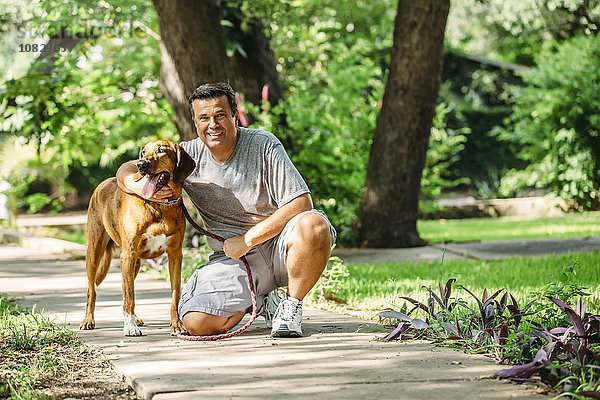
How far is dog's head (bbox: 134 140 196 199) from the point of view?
13.8 ft

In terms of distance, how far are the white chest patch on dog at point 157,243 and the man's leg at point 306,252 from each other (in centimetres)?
77

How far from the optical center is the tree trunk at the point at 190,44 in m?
7.72

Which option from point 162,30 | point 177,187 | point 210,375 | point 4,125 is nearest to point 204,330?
point 177,187

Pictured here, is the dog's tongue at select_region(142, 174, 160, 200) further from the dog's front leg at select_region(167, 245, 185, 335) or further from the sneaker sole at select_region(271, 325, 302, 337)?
the sneaker sole at select_region(271, 325, 302, 337)

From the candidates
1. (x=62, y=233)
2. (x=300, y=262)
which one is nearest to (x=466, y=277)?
(x=300, y=262)

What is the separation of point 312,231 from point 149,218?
39.2 inches

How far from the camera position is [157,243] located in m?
4.47

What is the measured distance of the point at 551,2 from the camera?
22.5 m

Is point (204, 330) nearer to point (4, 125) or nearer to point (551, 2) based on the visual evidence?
point (4, 125)

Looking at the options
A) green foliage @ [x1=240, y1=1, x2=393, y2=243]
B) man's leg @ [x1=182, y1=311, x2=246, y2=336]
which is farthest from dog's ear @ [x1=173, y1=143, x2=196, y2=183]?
green foliage @ [x1=240, y1=1, x2=393, y2=243]

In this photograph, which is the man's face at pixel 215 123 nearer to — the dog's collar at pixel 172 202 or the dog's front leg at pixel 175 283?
the dog's collar at pixel 172 202

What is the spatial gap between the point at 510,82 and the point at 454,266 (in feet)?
72.0

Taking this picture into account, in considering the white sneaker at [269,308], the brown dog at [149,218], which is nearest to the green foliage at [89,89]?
the brown dog at [149,218]

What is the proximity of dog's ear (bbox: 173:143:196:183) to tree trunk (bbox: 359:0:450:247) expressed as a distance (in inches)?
199
